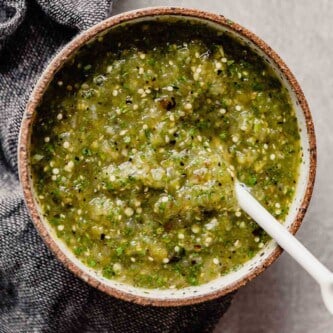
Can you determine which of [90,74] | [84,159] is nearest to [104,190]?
[84,159]

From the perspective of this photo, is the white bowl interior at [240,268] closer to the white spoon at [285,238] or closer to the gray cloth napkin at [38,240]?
the white spoon at [285,238]

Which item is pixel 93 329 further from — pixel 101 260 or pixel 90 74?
pixel 90 74

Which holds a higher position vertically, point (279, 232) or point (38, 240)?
point (279, 232)

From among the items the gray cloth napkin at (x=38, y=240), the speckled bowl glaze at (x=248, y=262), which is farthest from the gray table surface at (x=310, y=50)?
the speckled bowl glaze at (x=248, y=262)

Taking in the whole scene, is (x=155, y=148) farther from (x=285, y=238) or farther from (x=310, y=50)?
(x=310, y=50)

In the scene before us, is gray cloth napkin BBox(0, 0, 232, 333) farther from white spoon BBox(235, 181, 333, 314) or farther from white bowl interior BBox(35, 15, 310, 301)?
white spoon BBox(235, 181, 333, 314)

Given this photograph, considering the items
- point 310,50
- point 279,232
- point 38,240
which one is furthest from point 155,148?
point 310,50
